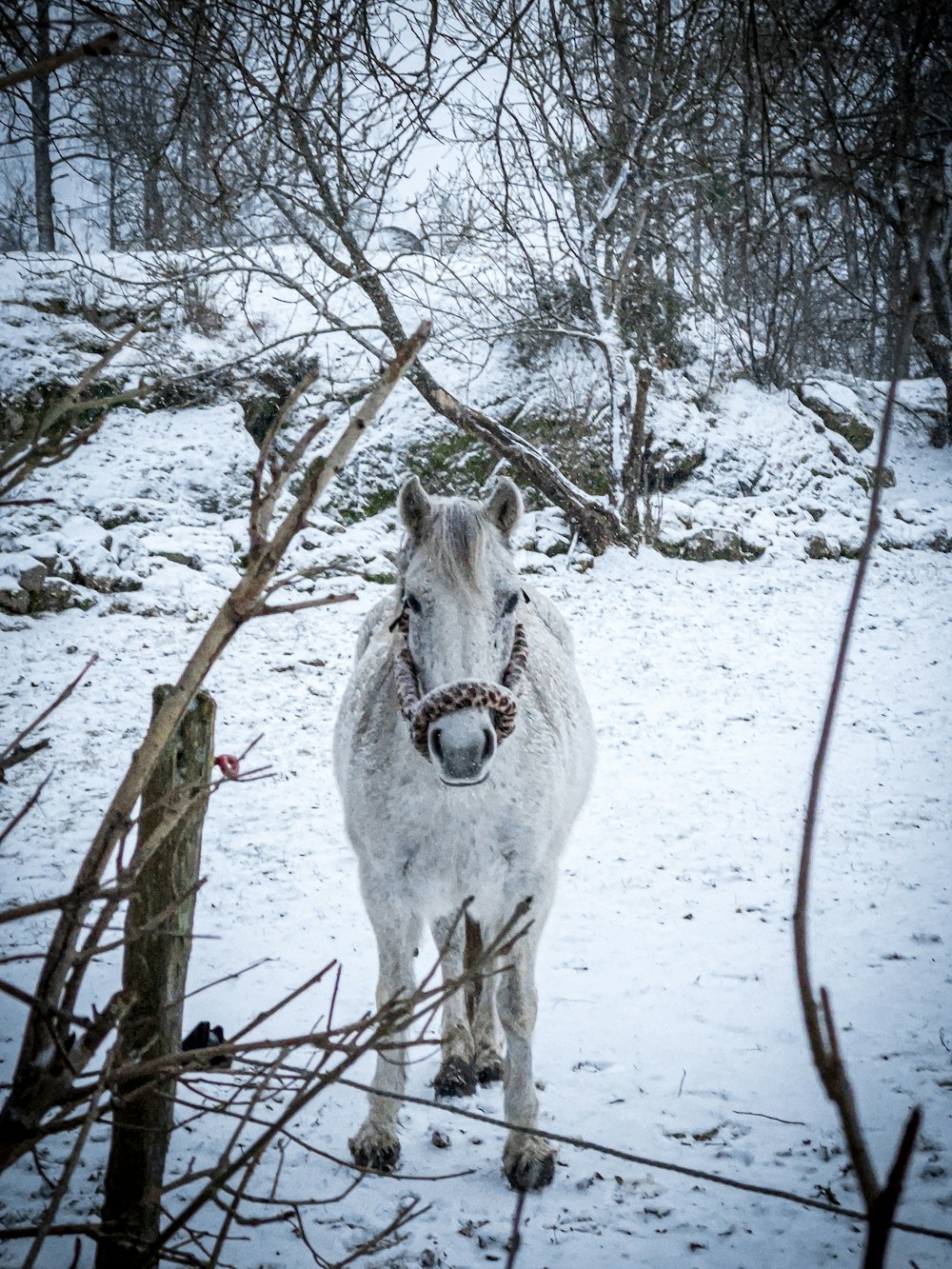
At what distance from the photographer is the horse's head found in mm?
2100

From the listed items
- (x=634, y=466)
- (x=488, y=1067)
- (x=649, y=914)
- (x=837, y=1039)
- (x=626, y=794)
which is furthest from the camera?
(x=634, y=466)

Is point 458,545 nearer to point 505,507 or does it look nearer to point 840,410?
point 505,507

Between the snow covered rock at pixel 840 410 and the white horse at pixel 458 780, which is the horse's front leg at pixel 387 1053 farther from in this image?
the snow covered rock at pixel 840 410

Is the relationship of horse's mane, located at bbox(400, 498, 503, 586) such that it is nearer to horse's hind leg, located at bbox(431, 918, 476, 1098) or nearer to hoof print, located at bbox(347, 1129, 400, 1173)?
horse's hind leg, located at bbox(431, 918, 476, 1098)

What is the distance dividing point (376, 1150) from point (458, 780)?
1.60 meters

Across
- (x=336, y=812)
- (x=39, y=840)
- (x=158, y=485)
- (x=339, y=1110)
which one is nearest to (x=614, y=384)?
(x=158, y=485)

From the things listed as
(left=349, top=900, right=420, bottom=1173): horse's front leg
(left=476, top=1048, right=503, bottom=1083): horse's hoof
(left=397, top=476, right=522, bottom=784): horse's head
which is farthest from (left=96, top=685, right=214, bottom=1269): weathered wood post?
(left=476, top=1048, right=503, bottom=1083): horse's hoof

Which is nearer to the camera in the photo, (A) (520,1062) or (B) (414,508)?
(B) (414,508)

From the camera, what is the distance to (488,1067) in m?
3.24

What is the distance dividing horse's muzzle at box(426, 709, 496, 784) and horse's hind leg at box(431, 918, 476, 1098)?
119 cm

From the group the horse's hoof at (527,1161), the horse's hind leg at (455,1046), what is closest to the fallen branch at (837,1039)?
the horse's hoof at (527,1161)

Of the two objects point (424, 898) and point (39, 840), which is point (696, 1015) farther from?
point (39, 840)

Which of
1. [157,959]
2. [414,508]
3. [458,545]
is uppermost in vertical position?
[414,508]

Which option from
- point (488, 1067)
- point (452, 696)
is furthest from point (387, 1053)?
point (452, 696)
